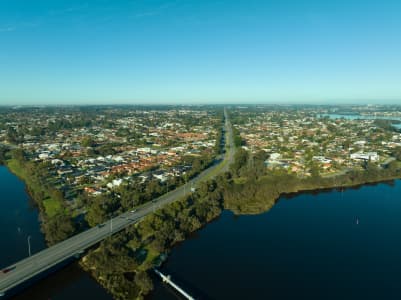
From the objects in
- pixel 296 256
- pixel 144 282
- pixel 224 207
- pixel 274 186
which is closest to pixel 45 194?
pixel 224 207

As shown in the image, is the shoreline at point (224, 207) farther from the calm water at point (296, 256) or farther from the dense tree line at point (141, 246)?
the calm water at point (296, 256)

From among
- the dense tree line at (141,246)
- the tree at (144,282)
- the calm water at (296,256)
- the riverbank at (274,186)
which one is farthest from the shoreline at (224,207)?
the tree at (144,282)

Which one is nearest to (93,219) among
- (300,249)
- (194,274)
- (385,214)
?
(194,274)

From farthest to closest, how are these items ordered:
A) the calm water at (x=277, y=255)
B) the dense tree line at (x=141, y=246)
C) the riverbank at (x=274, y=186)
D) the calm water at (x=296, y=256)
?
the riverbank at (x=274, y=186) → the calm water at (x=296, y=256) → the calm water at (x=277, y=255) → the dense tree line at (x=141, y=246)

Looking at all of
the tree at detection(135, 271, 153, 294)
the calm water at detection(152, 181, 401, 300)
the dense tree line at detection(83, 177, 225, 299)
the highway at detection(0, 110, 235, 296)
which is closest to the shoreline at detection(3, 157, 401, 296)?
the dense tree line at detection(83, 177, 225, 299)

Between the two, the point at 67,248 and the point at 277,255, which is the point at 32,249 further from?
the point at 277,255

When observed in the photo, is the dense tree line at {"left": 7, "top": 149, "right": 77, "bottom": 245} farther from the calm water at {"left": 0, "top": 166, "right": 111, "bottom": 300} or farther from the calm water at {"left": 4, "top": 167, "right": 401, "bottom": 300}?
the calm water at {"left": 4, "top": 167, "right": 401, "bottom": 300}

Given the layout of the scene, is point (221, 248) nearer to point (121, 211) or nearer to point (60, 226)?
point (121, 211)
